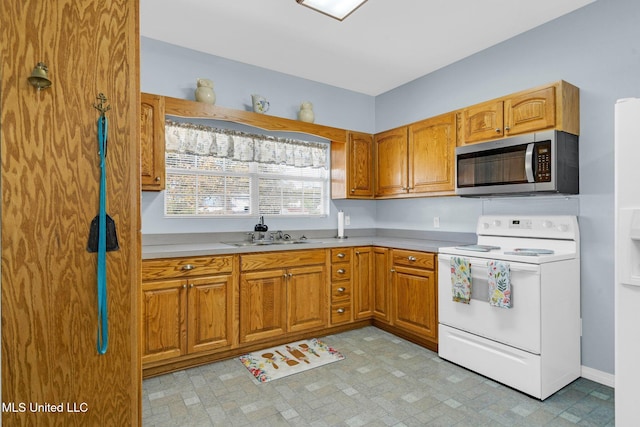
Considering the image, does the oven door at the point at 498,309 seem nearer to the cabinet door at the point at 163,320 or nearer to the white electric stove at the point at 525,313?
the white electric stove at the point at 525,313

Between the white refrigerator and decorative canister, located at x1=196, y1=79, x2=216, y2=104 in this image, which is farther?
decorative canister, located at x1=196, y1=79, x2=216, y2=104

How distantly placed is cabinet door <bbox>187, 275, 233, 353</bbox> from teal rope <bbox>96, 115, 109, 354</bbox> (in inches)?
51.4

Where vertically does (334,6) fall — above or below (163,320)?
above

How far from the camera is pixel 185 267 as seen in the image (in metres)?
2.59

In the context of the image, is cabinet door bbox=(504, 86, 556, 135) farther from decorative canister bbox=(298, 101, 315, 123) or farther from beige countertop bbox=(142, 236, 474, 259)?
decorative canister bbox=(298, 101, 315, 123)

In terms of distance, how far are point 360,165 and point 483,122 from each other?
1430 millimetres

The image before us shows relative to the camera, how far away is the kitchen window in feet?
10.4

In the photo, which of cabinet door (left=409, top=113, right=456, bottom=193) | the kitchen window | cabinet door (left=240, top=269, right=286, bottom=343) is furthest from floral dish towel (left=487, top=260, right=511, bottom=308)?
the kitchen window

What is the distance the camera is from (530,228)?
2.76 m

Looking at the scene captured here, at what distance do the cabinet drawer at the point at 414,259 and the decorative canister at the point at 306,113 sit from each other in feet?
5.34

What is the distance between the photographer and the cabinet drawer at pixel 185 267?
248 centimetres

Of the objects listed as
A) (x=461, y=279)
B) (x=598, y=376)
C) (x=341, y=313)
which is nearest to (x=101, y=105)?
(x=461, y=279)

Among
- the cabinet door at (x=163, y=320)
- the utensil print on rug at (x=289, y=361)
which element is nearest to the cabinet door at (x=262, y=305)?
the utensil print on rug at (x=289, y=361)

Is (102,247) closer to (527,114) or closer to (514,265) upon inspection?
(514,265)
